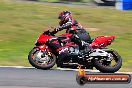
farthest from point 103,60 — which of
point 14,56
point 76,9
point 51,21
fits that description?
point 76,9

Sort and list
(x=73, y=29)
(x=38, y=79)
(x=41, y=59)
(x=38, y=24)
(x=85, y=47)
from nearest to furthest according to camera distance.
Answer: (x=38, y=79)
(x=41, y=59)
(x=85, y=47)
(x=73, y=29)
(x=38, y=24)

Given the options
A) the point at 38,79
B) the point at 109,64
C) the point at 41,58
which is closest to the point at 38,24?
the point at 41,58

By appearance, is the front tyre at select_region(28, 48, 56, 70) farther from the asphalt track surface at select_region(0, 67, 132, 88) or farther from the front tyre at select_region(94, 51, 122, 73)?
the front tyre at select_region(94, 51, 122, 73)

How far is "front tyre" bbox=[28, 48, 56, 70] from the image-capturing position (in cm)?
1196

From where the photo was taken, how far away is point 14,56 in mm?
15766

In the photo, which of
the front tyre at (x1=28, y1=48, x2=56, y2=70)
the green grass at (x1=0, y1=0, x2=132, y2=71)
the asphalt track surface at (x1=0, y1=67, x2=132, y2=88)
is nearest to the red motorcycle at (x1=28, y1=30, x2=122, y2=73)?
the front tyre at (x1=28, y1=48, x2=56, y2=70)

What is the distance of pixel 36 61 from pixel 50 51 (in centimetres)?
46

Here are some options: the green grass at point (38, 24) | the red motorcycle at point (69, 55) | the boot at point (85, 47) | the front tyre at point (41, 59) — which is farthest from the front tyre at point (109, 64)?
the green grass at point (38, 24)

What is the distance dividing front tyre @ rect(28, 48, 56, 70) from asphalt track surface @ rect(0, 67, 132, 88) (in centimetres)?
25

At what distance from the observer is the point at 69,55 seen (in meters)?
12.3

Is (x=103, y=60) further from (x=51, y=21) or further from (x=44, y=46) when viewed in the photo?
(x=51, y=21)

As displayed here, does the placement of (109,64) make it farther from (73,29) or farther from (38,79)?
(38,79)

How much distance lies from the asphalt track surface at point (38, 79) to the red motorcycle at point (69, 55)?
0.27 meters

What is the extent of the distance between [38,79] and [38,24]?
492 inches
